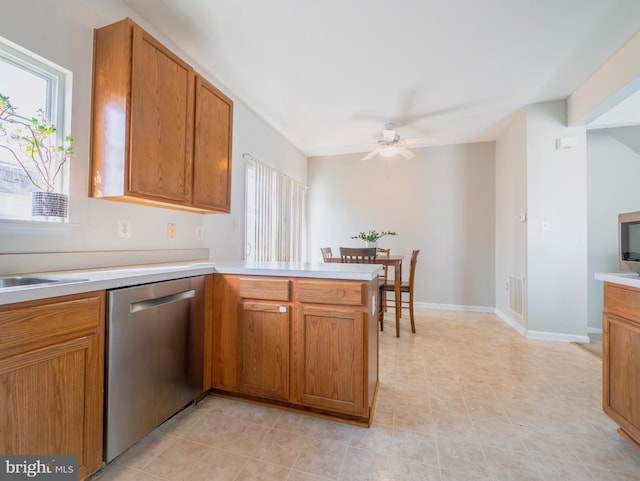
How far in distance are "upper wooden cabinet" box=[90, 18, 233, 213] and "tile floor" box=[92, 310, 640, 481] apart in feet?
4.54

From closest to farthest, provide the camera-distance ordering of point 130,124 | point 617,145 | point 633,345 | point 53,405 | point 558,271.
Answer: point 53,405 → point 633,345 → point 130,124 → point 558,271 → point 617,145

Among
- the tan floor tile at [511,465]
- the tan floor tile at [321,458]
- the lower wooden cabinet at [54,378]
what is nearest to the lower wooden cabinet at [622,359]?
the tan floor tile at [511,465]

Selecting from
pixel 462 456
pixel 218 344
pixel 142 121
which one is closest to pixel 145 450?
pixel 218 344

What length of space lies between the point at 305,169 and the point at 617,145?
14.0ft

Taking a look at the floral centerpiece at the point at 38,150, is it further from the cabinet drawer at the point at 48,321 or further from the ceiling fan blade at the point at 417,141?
the ceiling fan blade at the point at 417,141

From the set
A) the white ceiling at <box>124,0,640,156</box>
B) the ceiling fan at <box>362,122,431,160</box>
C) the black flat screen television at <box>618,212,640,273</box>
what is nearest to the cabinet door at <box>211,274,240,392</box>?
the white ceiling at <box>124,0,640,156</box>

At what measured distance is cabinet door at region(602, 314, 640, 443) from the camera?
130 centimetres

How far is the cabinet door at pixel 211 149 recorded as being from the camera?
204 centimetres

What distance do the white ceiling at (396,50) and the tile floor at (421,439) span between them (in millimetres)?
2643

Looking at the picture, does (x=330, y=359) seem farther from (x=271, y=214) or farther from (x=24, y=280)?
(x=271, y=214)

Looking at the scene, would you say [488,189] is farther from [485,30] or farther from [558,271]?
[485,30]

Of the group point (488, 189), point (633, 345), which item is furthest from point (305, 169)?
point (633, 345)

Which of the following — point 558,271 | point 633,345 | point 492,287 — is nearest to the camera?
point 633,345

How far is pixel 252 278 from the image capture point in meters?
1.72
